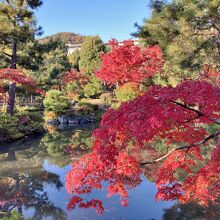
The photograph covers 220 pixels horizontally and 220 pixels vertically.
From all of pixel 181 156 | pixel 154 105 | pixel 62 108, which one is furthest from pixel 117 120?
pixel 62 108

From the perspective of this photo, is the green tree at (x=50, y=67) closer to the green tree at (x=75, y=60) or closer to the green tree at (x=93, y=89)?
the green tree at (x=75, y=60)

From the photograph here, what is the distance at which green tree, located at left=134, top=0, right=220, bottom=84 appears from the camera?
987cm

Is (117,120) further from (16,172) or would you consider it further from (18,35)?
(18,35)

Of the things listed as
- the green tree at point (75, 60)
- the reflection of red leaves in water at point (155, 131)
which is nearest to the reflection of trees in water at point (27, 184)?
the reflection of red leaves in water at point (155, 131)

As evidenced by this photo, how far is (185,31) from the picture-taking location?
10094 mm

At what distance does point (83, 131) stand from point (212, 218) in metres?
11.7

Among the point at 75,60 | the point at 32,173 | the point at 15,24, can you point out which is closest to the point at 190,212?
Result: the point at 32,173

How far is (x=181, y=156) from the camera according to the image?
4.71 meters

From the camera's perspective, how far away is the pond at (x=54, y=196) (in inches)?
218

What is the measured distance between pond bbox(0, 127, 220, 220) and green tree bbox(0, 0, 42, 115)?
5.44 meters

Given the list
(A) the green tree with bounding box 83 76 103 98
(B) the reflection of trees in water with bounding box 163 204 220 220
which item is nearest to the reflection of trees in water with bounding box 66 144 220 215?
(B) the reflection of trees in water with bounding box 163 204 220 220

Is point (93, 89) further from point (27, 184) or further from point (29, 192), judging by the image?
point (29, 192)

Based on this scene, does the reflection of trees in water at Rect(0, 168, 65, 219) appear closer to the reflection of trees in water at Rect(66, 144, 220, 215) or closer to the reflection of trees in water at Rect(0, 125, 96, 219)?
the reflection of trees in water at Rect(0, 125, 96, 219)

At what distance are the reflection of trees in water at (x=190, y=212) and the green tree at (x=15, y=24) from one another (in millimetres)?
10730
